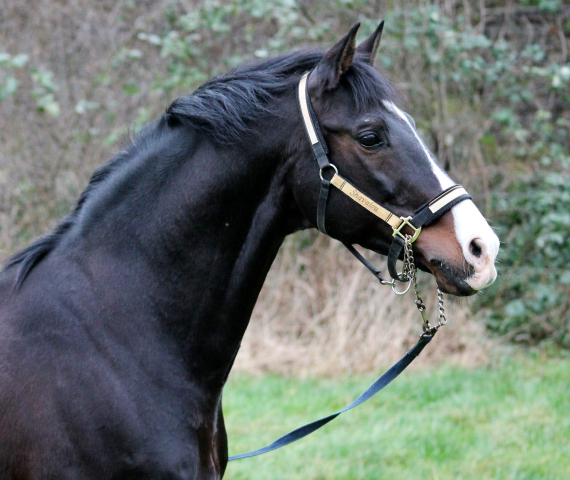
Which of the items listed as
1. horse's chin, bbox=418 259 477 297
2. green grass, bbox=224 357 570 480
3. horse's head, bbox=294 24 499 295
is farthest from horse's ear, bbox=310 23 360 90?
green grass, bbox=224 357 570 480

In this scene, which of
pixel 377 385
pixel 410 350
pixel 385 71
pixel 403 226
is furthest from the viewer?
pixel 385 71

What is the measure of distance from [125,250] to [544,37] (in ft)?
23.2

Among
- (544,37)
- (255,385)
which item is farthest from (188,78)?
(544,37)

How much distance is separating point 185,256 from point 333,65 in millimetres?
Result: 795

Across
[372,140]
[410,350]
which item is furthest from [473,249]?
[410,350]

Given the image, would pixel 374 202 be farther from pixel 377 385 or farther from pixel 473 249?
pixel 377 385

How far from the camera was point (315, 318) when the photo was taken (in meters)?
6.80

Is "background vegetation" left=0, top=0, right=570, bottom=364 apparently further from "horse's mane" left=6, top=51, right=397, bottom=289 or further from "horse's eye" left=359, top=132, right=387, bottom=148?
"horse's eye" left=359, top=132, right=387, bottom=148

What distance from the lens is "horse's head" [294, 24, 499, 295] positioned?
6.93ft

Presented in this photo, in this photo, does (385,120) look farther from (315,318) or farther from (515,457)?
(315,318)

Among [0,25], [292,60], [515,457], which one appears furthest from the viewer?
[0,25]

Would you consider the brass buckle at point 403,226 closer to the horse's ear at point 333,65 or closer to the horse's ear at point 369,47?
the horse's ear at point 333,65

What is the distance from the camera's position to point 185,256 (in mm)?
2287

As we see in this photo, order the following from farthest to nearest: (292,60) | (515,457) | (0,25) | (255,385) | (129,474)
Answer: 1. (0,25)
2. (255,385)
3. (515,457)
4. (292,60)
5. (129,474)
